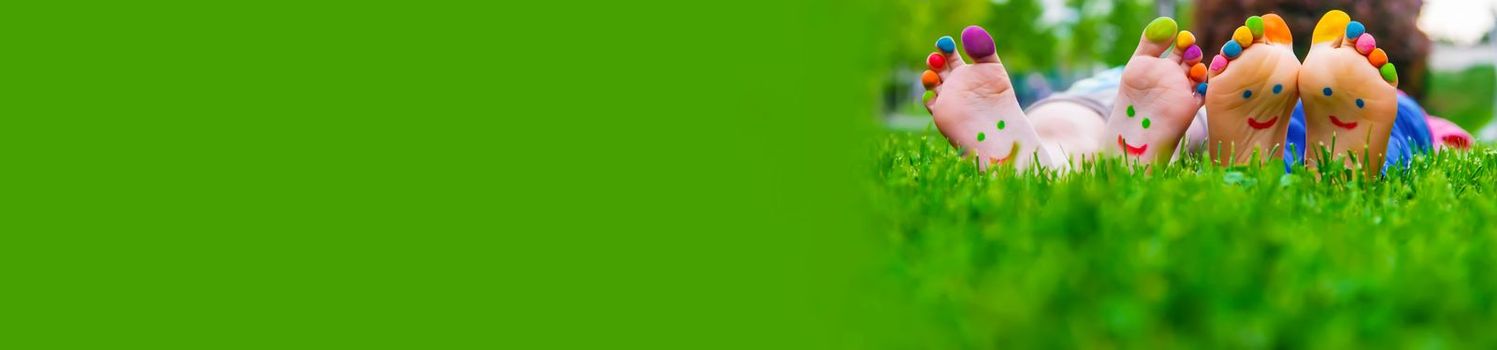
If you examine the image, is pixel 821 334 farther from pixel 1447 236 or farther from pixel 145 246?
pixel 1447 236

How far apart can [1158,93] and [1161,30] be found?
13 cm

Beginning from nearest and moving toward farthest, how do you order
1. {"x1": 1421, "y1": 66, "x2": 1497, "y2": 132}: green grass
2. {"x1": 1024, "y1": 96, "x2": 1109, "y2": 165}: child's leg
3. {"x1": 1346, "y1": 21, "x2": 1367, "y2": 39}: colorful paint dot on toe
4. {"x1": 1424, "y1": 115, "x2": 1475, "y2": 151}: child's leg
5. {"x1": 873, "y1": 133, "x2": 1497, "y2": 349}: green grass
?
1. {"x1": 873, "y1": 133, "x2": 1497, "y2": 349}: green grass
2. {"x1": 1346, "y1": 21, "x2": 1367, "y2": 39}: colorful paint dot on toe
3. {"x1": 1024, "y1": 96, "x2": 1109, "y2": 165}: child's leg
4. {"x1": 1424, "y1": 115, "x2": 1475, "y2": 151}: child's leg
5. {"x1": 1421, "y1": 66, "x2": 1497, "y2": 132}: green grass

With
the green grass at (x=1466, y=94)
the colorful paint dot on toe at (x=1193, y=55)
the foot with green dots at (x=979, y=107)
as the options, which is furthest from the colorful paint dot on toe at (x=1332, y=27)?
the green grass at (x=1466, y=94)

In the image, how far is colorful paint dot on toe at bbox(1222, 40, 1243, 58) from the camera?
229cm

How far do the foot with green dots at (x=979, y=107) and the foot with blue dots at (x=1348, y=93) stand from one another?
50 cm

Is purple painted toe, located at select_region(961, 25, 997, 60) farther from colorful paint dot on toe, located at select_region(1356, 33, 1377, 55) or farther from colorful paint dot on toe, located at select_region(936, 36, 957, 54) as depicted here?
colorful paint dot on toe, located at select_region(1356, 33, 1377, 55)

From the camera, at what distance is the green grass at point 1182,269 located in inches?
38.4

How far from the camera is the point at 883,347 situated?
97cm

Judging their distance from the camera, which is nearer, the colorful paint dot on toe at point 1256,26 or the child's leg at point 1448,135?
the colorful paint dot on toe at point 1256,26

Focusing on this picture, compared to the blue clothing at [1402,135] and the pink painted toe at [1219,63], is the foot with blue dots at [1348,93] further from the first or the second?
the blue clothing at [1402,135]

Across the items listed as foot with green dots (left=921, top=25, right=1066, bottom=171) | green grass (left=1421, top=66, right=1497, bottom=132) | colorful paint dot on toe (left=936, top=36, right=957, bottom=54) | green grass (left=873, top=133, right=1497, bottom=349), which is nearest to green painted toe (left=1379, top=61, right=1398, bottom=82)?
green grass (left=873, top=133, right=1497, bottom=349)

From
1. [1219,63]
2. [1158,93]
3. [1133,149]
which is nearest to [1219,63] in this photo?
[1219,63]

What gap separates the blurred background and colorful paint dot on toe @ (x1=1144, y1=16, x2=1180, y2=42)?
48 cm

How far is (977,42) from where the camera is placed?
91.1 inches
